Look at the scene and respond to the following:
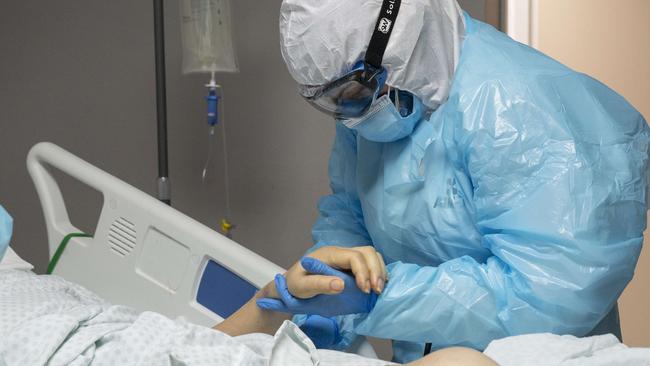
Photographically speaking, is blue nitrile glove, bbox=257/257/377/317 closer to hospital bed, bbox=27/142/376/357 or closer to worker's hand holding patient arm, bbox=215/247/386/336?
worker's hand holding patient arm, bbox=215/247/386/336

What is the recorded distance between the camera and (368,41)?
174 centimetres

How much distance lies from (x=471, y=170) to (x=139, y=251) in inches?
37.2

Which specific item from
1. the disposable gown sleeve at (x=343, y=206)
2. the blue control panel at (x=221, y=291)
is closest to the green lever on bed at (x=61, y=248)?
the blue control panel at (x=221, y=291)

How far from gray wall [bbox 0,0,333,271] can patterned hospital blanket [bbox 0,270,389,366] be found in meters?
1.84

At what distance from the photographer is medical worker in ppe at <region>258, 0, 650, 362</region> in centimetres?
156

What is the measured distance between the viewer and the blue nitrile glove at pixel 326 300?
1640 millimetres

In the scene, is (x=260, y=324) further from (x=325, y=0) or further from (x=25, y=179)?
(x=25, y=179)

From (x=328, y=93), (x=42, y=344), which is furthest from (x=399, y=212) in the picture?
(x=42, y=344)

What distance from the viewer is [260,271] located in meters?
1.99

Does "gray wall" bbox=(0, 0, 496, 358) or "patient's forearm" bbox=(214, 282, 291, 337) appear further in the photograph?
"gray wall" bbox=(0, 0, 496, 358)

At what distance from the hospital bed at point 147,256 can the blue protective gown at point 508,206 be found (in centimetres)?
35

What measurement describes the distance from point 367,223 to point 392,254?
0.11 m

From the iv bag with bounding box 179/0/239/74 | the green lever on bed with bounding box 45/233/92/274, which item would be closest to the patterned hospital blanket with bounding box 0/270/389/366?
the green lever on bed with bounding box 45/233/92/274

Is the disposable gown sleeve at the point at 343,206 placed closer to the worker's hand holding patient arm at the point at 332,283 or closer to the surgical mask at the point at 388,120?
the surgical mask at the point at 388,120
